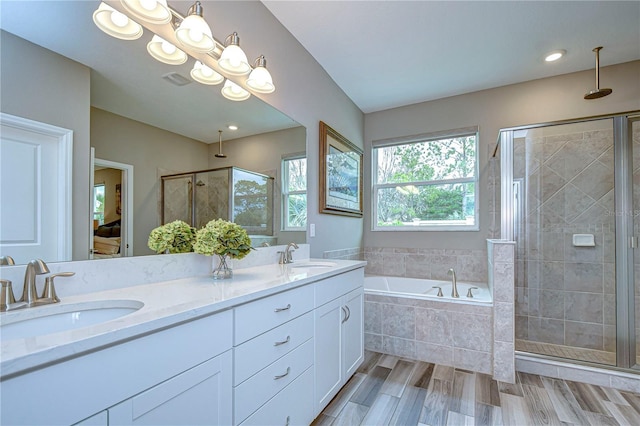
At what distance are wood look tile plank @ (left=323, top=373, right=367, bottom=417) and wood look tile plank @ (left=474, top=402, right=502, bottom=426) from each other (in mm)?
729

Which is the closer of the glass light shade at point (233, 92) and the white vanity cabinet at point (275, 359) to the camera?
the white vanity cabinet at point (275, 359)

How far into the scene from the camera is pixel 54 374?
571mm

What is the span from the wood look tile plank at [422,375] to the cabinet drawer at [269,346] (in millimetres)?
1089

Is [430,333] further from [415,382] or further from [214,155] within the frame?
[214,155]

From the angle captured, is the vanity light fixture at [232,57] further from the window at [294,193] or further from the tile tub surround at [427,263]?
the tile tub surround at [427,263]

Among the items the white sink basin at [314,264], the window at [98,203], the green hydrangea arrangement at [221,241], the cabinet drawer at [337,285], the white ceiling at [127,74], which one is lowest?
the cabinet drawer at [337,285]

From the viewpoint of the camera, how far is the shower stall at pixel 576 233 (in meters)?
2.22

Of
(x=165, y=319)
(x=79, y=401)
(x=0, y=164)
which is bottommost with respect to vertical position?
(x=79, y=401)

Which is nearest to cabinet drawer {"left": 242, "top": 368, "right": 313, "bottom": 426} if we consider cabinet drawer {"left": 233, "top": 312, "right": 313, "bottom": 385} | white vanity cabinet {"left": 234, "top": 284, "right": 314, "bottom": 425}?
white vanity cabinet {"left": 234, "top": 284, "right": 314, "bottom": 425}

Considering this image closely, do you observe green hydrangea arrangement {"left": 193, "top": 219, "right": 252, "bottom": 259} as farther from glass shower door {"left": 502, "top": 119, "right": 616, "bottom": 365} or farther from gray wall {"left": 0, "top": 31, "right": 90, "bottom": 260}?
glass shower door {"left": 502, "top": 119, "right": 616, "bottom": 365}

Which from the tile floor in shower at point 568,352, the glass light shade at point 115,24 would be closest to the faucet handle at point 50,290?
the glass light shade at point 115,24

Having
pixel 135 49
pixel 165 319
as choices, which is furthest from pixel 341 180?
pixel 165 319

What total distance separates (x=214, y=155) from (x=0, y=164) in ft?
2.82

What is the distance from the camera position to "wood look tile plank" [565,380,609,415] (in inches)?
68.7
